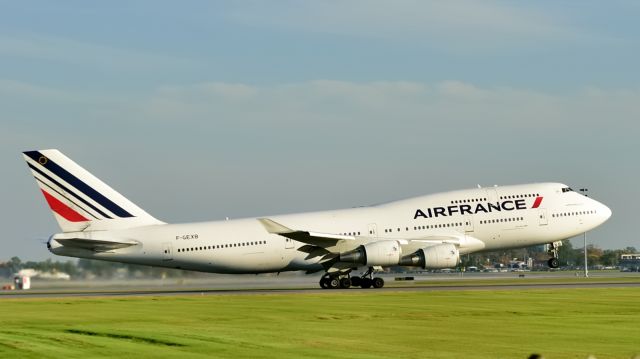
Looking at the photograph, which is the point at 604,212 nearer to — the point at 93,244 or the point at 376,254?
the point at 376,254

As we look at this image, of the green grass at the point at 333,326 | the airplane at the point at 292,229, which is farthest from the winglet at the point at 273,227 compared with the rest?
the green grass at the point at 333,326

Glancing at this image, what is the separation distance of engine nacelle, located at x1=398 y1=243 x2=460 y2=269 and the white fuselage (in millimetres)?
2324

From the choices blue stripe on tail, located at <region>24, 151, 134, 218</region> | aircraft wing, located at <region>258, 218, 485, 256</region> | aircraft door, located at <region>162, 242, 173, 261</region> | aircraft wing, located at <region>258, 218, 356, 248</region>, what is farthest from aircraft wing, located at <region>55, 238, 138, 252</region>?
aircraft wing, located at <region>258, 218, 485, 256</region>

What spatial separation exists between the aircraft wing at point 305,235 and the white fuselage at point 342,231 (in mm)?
1580

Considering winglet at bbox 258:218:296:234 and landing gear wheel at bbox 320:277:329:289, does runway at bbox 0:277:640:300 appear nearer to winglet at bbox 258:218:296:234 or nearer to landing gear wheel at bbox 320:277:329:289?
landing gear wheel at bbox 320:277:329:289

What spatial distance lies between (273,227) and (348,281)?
239 inches

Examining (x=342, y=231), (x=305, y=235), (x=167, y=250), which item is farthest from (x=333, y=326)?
(x=167, y=250)

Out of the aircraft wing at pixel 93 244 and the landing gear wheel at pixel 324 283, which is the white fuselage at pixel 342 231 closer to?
the aircraft wing at pixel 93 244

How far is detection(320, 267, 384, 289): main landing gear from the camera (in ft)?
201

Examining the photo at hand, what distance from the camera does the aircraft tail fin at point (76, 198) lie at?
62156 millimetres

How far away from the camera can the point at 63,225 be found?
203ft

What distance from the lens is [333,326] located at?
31969 millimetres

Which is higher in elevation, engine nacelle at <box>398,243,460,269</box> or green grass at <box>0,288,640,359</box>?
engine nacelle at <box>398,243,460,269</box>

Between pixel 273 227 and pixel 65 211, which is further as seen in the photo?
pixel 65 211
